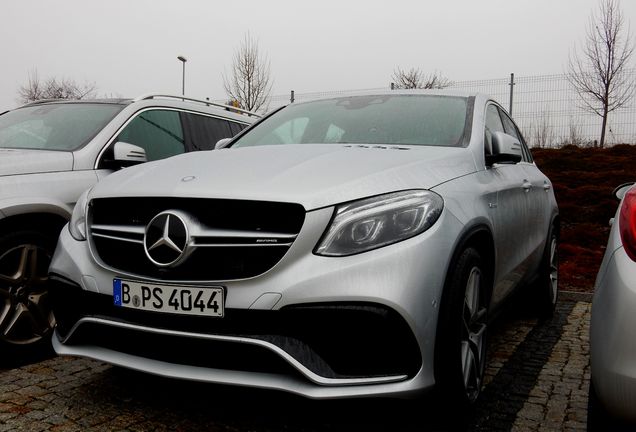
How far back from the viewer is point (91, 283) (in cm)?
267

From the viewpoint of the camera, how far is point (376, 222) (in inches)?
95.1

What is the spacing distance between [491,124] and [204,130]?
8.21 ft

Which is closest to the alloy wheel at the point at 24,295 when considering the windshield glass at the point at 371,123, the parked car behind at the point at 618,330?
the windshield glass at the point at 371,123

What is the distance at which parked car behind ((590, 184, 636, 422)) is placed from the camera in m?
1.83

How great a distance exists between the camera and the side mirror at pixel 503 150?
3394mm

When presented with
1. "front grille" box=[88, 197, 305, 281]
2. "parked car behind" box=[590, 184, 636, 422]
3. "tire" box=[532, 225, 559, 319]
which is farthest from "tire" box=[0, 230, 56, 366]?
"tire" box=[532, 225, 559, 319]

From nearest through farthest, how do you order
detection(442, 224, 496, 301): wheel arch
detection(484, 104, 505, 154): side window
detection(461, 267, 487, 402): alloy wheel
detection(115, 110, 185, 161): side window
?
1. detection(442, 224, 496, 301): wheel arch
2. detection(461, 267, 487, 402): alloy wheel
3. detection(484, 104, 505, 154): side window
4. detection(115, 110, 185, 161): side window

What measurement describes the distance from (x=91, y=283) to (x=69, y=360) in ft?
4.45

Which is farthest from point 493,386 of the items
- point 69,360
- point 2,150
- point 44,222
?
point 2,150

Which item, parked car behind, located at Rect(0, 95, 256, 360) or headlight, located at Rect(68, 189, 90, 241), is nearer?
headlight, located at Rect(68, 189, 90, 241)

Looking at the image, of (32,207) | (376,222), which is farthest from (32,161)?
(376,222)

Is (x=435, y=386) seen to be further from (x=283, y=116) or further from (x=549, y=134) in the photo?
(x=549, y=134)

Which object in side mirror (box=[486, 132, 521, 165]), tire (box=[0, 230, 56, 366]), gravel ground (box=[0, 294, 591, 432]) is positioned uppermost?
side mirror (box=[486, 132, 521, 165])

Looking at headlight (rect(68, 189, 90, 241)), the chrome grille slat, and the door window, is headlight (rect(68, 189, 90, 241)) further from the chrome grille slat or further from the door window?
the door window
